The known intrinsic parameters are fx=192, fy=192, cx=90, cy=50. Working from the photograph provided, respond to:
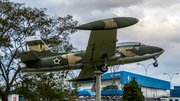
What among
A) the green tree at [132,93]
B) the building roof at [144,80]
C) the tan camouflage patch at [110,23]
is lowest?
the green tree at [132,93]

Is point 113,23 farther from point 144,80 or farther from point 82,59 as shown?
point 144,80

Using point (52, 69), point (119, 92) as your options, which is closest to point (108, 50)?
point (52, 69)

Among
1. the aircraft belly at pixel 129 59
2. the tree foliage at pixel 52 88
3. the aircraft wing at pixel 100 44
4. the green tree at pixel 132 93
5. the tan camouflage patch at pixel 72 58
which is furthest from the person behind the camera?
the green tree at pixel 132 93

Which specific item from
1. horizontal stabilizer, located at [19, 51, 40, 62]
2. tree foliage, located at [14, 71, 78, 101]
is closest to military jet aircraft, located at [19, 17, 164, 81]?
horizontal stabilizer, located at [19, 51, 40, 62]

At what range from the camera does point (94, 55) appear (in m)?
15.8

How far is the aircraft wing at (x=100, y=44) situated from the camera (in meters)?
13.6

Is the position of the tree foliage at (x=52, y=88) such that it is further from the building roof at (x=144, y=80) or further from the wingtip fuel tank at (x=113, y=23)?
the building roof at (x=144, y=80)

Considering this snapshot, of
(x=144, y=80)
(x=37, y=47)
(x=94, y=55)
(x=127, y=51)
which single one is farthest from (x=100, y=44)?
(x=144, y=80)

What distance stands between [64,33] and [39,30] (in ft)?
12.6

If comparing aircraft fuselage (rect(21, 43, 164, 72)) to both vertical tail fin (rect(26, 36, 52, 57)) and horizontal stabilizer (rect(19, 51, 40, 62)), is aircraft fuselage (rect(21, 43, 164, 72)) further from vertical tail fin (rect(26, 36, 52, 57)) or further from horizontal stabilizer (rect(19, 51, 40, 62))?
vertical tail fin (rect(26, 36, 52, 57))

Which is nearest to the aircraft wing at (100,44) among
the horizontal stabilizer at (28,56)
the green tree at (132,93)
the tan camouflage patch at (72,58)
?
the tan camouflage patch at (72,58)

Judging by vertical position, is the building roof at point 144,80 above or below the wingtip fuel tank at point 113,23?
below

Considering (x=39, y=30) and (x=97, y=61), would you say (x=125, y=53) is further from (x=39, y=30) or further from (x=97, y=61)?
(x=39, y=30)

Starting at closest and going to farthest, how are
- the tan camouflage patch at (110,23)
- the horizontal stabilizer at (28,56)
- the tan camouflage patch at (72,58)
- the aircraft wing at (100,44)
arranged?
the tan camouflage patch at (110,23) < the aircraft wing at (100,44) < the horizontal stabilizer at (28,56) < the tan camouflage patch at (72,58)
